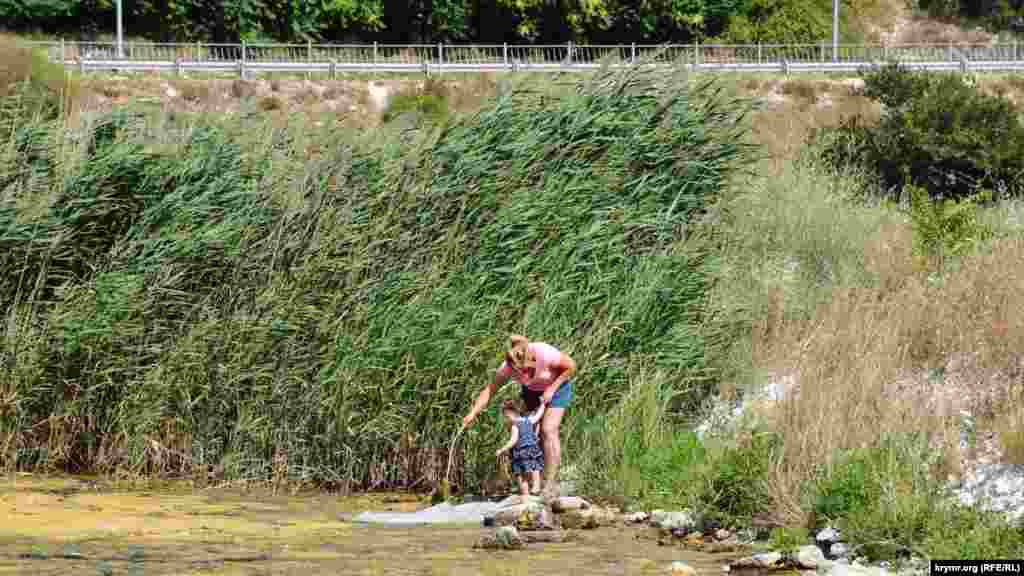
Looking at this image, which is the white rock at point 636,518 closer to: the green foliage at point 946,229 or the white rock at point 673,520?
the white rock at point 673,520

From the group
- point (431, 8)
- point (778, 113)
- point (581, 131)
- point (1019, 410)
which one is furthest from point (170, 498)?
point (431, 8)

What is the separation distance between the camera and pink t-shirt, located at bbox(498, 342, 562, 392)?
46.4ft

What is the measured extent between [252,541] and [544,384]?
286cm

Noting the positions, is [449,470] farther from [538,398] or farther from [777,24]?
[777,24]

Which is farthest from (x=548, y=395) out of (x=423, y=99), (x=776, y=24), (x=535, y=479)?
(x=776, y=24)

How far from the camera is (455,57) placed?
5403 cm

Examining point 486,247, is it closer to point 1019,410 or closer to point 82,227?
point 82,227

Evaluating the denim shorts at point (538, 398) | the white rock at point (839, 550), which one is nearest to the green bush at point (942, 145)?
the denim shorts at point (538, 398)

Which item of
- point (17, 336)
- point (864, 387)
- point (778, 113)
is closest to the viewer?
point (864, 387)

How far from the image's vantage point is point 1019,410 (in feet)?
43.9

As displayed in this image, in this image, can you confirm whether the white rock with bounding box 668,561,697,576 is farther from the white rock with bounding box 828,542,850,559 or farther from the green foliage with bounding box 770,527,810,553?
the white rock with bounding box 828,542,850,559

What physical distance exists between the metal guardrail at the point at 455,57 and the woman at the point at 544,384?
3229 cm

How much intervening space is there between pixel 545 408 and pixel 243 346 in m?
3.32

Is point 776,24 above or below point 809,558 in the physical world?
above
